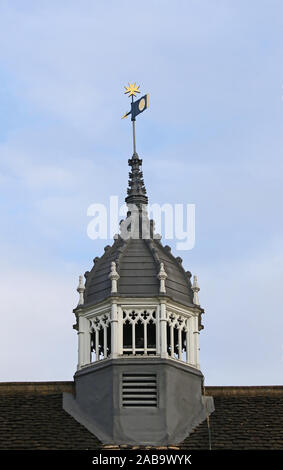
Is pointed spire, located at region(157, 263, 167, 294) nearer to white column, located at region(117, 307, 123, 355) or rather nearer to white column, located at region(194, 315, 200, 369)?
white column, located at region(117, 307, 123, 355)

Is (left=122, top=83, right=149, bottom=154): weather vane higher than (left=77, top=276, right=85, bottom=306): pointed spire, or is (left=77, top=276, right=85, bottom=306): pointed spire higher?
(left=122, top=83, right=149, bottom=154): weather vane

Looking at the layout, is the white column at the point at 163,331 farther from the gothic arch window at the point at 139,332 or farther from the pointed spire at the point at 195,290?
the pointed spire at the point at 195,290

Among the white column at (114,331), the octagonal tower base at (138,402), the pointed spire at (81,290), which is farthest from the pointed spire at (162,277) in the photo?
the pointed spire at (81,290)

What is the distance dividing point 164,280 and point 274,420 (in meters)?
6.66

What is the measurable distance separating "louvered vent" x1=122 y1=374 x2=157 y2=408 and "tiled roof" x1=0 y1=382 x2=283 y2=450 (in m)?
1.96

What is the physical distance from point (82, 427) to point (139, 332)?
4.81 metres

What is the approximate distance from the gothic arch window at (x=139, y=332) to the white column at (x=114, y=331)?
41 cm

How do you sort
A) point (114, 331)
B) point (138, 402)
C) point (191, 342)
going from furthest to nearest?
point (191, 342)
point (114, 331)
point (138, 402)

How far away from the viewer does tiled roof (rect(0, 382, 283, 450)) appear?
50812 mm

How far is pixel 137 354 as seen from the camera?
175ft

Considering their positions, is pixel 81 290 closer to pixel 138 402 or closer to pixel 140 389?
pixel 140 389

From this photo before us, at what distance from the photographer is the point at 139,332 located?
181 ft

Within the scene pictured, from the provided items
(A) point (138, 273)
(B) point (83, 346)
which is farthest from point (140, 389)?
(A) point (138, 273)

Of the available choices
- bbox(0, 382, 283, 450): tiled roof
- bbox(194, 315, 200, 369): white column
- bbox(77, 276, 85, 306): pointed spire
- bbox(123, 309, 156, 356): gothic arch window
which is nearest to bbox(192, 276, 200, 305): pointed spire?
bbox(194, 315, 200, 369): white column
